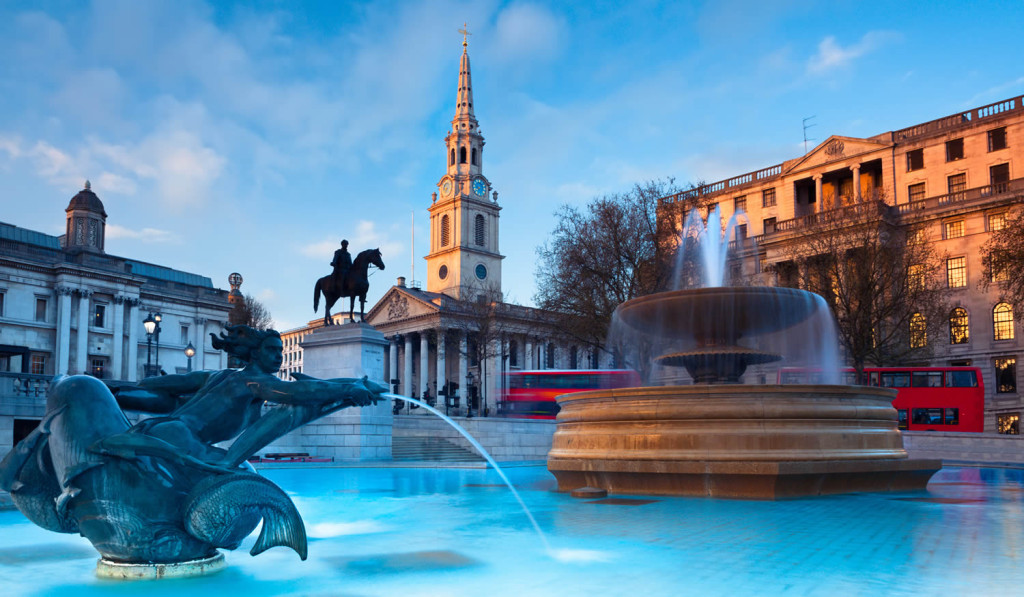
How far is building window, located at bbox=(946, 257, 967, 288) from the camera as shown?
4481 cm

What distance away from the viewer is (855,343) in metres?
32.9

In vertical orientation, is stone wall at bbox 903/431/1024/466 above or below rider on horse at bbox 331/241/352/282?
below

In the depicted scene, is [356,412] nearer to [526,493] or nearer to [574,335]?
[526,493]

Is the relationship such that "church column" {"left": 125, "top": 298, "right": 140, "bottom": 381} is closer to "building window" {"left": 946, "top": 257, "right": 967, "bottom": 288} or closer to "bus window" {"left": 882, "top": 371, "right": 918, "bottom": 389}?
"bus window" {"left": 882, "top": 371, "right": 918, "bottom": 389}

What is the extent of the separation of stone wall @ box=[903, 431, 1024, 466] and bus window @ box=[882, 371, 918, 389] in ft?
21.1

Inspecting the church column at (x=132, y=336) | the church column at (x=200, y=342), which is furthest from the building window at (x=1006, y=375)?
the church column at (x=132, y=336)

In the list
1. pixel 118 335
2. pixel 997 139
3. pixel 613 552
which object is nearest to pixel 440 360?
pixel 118 335

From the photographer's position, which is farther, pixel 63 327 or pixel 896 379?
pixel 63 327

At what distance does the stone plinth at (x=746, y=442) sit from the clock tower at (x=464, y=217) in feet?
260

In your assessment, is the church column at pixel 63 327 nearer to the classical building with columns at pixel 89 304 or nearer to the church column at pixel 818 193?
the classical building with columns at pixel 89 304

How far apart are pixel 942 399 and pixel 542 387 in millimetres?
22525

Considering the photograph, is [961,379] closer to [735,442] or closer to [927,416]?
[927,416]

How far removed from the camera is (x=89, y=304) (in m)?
59.3

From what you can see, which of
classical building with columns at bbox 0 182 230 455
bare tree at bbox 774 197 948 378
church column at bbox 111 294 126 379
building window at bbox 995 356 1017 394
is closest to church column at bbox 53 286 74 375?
classical building with columns at bbox 0 182 230 455
